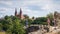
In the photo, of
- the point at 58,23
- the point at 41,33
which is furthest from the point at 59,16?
the point at 41,33

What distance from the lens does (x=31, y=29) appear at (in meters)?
12.6

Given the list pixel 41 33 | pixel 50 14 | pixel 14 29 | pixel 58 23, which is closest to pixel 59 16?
pixel 58 23

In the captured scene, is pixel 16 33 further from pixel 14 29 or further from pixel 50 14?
pixel 50 14

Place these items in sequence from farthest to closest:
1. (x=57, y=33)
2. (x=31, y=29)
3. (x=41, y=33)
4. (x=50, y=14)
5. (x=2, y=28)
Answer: (x=50, y=14), (x=2, y=28), (x=31, y=29), (x=41, y=33), (x=57, y=33)

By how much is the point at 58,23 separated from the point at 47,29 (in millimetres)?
694

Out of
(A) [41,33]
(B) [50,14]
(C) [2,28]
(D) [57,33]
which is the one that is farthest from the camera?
(B) [50,14]

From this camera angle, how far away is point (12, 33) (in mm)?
Result: 9266

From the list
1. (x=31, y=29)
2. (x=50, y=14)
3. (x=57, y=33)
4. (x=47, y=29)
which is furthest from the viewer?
(x=50, y=14)

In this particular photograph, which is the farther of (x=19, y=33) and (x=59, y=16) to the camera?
(x=59, y=16)

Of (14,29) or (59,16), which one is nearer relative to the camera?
(14,29)

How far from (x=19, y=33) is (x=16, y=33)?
0.13 meters

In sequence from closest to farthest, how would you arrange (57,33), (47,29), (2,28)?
(57,33), (47,29), (2,28)

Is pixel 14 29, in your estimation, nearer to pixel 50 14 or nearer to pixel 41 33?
pixel 41 33

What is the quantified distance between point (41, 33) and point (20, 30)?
3.52 feet
